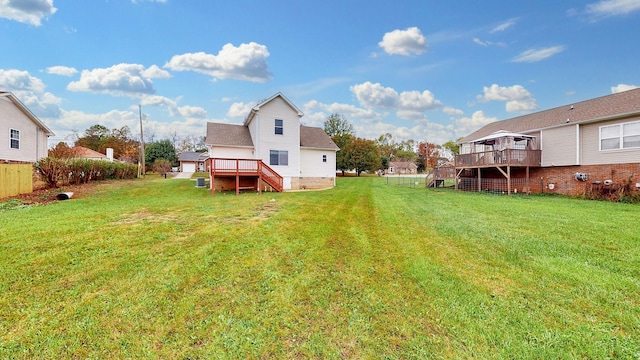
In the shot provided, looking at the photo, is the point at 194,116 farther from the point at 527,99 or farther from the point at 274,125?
the point at 527,99

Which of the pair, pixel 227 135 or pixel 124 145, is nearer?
pixel 227 135

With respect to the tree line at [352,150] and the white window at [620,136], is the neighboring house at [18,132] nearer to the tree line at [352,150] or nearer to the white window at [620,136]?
the white window at [620,136]

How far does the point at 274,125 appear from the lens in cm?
1866

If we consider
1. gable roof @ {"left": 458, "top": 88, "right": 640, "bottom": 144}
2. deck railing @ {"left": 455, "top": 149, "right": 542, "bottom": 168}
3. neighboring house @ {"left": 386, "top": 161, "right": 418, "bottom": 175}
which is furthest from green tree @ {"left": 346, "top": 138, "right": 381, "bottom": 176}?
deck railing @ {"left": 455, "top": 149, "right": 542, "bottom": 168}

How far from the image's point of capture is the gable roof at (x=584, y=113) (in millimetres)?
13258

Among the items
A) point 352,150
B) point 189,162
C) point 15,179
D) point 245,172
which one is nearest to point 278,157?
point 245,172

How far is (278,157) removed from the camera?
18891mm

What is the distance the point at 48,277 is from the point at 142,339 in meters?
2.39

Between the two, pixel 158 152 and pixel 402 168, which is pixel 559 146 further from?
pixel 402 168

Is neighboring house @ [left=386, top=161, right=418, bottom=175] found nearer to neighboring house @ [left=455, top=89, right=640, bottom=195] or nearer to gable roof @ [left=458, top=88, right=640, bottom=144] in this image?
gable roof @ [left=458, top=88, right=640, bottom=144]

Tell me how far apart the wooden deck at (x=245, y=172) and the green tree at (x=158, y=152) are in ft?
117

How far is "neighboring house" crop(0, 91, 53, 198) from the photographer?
12.6 meters

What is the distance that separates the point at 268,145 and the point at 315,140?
16.6 ft

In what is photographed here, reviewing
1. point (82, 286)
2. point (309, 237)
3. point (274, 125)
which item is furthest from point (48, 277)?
point (274, 125)
